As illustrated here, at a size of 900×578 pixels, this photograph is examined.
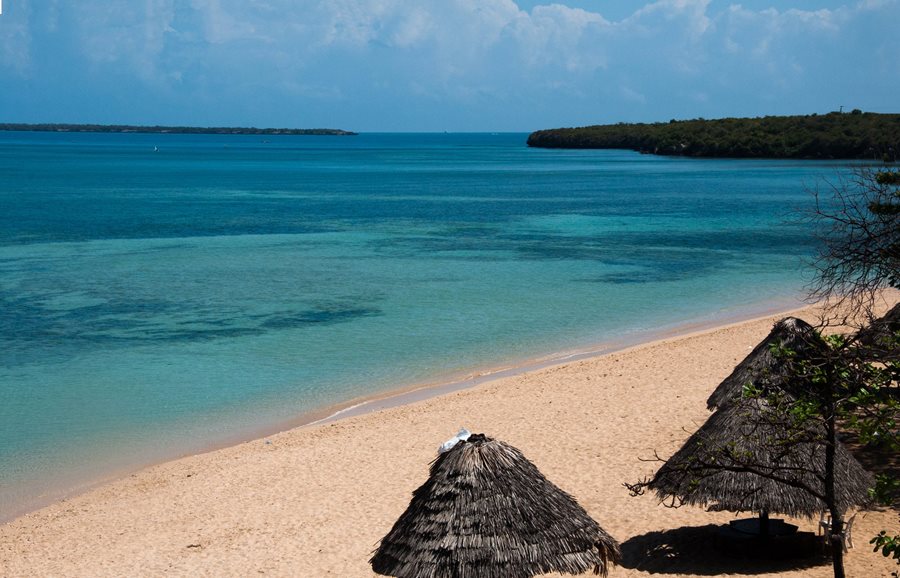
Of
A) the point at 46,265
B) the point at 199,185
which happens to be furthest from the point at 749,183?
the point at 46,265

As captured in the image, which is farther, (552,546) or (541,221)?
(541,221)

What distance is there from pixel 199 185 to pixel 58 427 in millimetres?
58710

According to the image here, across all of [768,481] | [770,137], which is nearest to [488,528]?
[768,481]

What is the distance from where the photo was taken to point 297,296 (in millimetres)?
26641

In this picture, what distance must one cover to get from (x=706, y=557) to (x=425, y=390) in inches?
345

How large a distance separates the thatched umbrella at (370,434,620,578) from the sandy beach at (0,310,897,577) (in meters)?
0.95

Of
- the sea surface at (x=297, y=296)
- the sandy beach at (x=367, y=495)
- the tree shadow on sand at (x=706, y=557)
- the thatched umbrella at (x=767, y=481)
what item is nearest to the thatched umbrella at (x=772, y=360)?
the thatched umbrella at (x=767, y=481)

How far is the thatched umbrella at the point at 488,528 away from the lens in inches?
309

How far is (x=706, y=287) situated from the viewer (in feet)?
92.9

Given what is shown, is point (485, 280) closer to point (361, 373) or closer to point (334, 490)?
point (361, 373)

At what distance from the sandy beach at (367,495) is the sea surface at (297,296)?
1.64 m

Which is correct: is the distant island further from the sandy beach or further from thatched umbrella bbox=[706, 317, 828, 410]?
thatched umbrella bbox=[706, 317, 828, 410]

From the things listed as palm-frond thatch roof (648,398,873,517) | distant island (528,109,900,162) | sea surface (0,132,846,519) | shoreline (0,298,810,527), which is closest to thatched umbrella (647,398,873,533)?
palm-frond thatch roof (648,398,873,517)

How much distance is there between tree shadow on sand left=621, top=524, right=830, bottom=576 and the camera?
29.2 ft
